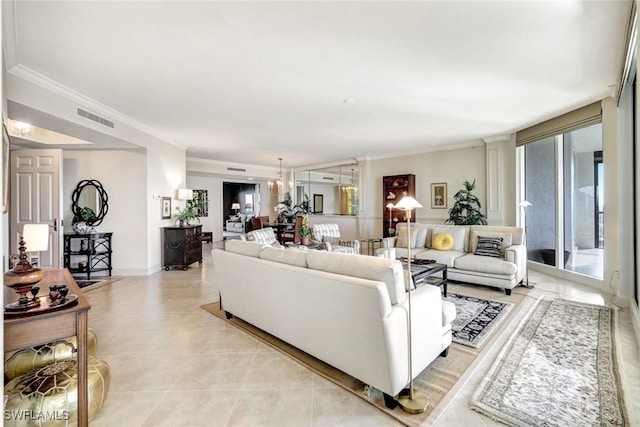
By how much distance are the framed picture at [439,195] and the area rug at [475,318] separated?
3519mm

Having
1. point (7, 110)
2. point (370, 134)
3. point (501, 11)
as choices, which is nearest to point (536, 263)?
point (370, 134)

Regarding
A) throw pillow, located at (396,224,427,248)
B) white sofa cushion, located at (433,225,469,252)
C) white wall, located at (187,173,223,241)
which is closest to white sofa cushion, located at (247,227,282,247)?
throw pillow, located at (396,224,427,248)

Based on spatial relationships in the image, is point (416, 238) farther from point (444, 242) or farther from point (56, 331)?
point (56, 331)

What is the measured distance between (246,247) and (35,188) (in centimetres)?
414

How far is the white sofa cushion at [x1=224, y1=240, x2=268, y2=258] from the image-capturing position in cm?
300

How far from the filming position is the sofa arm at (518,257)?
4.26 m

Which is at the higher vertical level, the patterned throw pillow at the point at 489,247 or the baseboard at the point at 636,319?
the patterned throw pillow at the point at 489,247

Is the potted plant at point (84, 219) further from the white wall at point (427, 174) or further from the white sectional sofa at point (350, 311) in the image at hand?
the white wall at point (427, 174)

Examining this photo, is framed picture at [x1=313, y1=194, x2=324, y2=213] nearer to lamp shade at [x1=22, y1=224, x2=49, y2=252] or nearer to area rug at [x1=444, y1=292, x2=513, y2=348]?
area rug at [x1=444, y1=292, x2=513, y2=348]

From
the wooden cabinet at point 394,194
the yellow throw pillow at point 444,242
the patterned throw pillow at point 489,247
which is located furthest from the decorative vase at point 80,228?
the patterned throw pillow at point 489,247

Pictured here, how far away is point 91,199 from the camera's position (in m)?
5.52

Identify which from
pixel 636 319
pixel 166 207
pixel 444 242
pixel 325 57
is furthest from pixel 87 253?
pixel 636 319

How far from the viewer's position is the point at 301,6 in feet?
7.06

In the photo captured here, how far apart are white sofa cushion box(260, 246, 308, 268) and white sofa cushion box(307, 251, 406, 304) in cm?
15
